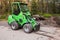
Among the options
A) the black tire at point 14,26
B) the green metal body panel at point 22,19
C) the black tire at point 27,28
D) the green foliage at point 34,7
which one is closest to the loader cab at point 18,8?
the green metal body panel at point 22,19

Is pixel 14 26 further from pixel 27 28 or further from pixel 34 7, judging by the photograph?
pixel 34 7

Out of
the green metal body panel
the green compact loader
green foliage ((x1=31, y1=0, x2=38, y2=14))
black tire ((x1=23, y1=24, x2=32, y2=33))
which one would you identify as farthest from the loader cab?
green foliage ((x1=31, y1=0, x2=38, y2=14))

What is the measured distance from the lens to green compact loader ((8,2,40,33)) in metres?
9.10

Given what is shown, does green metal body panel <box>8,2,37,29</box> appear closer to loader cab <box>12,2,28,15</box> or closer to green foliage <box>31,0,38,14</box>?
loader cab <box>12,2,28,15</box>

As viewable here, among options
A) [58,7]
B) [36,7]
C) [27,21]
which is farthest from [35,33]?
[58,7]

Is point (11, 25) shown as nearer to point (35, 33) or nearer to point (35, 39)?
point (35, 33)

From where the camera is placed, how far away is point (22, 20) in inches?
375

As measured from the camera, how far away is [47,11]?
16797mm

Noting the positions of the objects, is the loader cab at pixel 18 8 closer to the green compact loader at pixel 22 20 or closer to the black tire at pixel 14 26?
the green compact loader at pixel 22 20

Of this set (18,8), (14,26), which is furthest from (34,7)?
(14,26)

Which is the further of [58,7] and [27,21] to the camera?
[58,7]

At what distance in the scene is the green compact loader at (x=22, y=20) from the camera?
9.10 m

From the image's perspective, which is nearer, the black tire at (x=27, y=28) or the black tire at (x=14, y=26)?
the black tire at (x=27, y=28)

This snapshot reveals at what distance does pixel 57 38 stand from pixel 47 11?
356 inches
